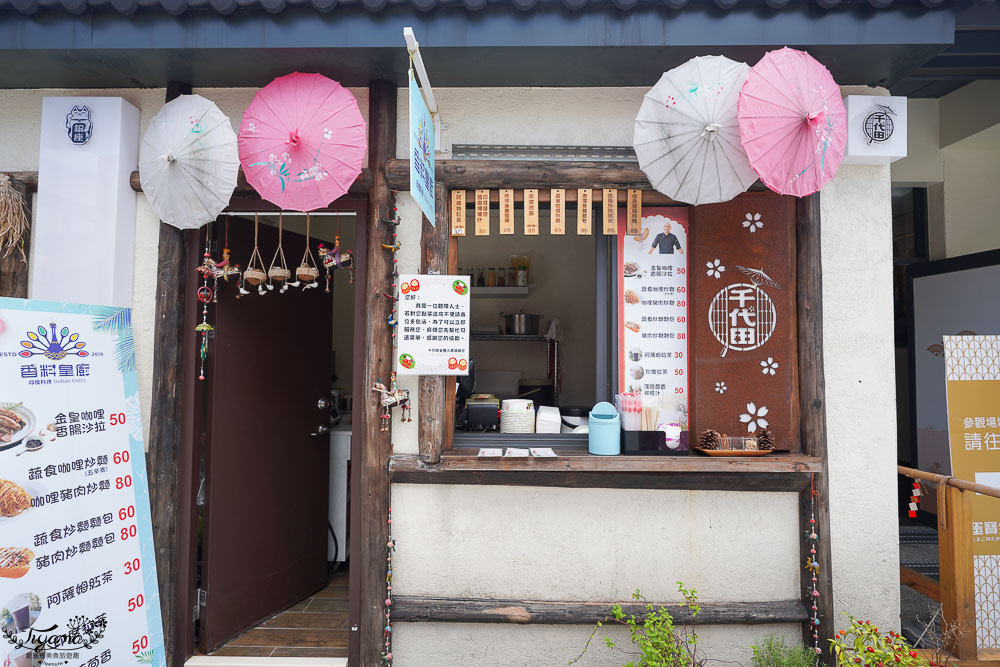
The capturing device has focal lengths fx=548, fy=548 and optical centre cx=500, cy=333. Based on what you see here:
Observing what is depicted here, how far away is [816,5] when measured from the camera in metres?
2.72

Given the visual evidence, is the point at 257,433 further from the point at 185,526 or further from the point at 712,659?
the point at 712,659

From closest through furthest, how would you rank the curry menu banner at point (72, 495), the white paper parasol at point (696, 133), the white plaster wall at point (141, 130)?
the curry menu banner at point (72, 495) → the white paper parasol at point (696, 133) → the white plaster wall at point (141, 130)

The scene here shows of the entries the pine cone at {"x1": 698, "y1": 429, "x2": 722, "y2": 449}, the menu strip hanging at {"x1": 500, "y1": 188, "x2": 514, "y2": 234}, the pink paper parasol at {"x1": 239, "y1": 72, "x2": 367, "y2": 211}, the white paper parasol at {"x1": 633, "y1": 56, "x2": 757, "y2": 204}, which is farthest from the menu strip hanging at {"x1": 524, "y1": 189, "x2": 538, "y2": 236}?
the pine cone at {"x1": 698, "y1": 429, "x2": 722, "y2": 449}

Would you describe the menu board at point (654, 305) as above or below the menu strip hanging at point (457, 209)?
below

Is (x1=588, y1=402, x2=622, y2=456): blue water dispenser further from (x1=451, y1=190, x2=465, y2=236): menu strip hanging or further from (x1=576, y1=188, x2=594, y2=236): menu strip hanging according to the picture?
(x1=451, y1=190, x2=465, y2=236): menu strip hanging

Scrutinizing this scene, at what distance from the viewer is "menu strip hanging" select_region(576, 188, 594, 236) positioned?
2971 mm

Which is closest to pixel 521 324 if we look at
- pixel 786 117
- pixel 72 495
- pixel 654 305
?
pixel 654 305

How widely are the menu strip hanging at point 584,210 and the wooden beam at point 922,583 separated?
2.79 m

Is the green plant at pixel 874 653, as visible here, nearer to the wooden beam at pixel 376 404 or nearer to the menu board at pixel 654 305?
the menu board at pixel 654 305

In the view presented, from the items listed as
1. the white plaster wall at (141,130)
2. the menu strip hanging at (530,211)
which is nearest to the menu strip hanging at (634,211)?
the menu strip hanging at (530,211)

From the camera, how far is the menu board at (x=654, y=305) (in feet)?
10.5

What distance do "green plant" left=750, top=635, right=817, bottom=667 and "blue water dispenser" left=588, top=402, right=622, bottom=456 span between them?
122 centimetres

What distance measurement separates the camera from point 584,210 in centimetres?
302

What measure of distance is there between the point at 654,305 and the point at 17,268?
3.76m
